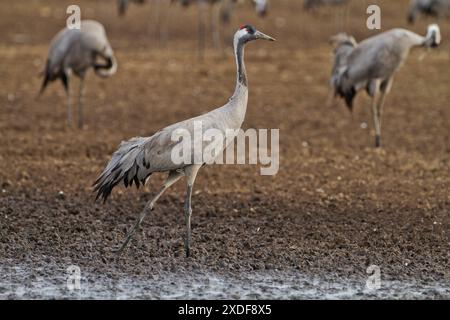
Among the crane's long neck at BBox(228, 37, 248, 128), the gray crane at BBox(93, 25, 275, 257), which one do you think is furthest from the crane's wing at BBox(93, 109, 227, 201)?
the crane's long neck at BBox(228, 37, 248, 128)

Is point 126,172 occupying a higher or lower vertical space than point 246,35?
lower

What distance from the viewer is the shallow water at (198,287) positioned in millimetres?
6207

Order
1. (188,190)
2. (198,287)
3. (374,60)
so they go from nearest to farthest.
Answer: (198,287) → (188,190) → (374,60)

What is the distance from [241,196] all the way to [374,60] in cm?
288

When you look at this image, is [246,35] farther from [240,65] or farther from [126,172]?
[126,172]

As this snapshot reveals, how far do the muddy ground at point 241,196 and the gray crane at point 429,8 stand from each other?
12.9ft

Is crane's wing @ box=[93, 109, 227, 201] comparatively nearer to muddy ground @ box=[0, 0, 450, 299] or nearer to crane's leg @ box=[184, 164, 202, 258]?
crane's leg @ box=[184, 164, 202, 258]

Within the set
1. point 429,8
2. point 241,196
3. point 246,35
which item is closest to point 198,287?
point 246,35

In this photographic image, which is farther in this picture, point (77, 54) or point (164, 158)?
point (77, 54)

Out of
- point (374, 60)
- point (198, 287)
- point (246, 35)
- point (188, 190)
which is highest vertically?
point (374, 60)

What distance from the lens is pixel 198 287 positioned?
250 inches
